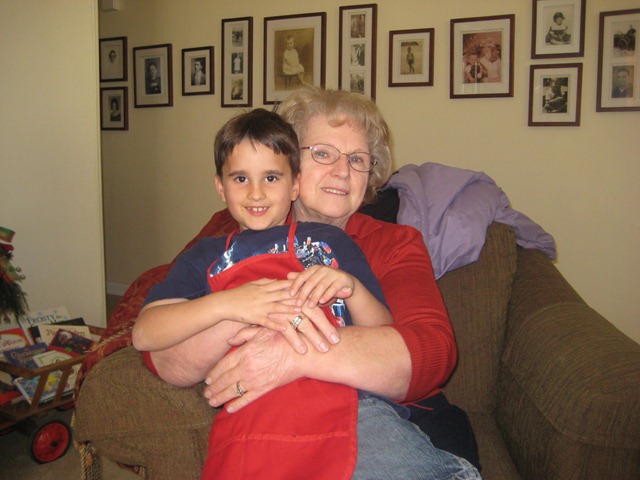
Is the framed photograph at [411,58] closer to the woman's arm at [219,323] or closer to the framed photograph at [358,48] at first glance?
the framed photograph at [358,48]

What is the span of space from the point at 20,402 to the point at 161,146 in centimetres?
268

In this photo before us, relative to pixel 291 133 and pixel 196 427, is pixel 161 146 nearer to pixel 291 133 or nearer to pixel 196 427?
pixel 291 133

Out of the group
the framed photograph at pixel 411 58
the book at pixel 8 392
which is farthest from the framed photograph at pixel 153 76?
the book at pixel 8 392

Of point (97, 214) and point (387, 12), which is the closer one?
point (97, 214)

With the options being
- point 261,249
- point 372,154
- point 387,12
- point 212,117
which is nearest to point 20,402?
point 261,249

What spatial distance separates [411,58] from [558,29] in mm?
873

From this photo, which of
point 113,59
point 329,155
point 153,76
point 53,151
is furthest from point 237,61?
point 329,155

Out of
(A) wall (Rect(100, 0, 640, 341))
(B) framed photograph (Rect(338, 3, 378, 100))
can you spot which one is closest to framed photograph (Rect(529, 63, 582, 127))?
(A) wall (Rect(100, 0, 640, 341))

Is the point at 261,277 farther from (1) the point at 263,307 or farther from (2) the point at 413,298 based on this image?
(2) the point at 413,298

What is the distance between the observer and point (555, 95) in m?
3.04

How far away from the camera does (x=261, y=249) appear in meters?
1.11

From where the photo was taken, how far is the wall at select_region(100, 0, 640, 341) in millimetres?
2982

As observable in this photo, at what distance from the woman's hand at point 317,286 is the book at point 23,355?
1.64 metres

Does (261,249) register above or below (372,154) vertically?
below
